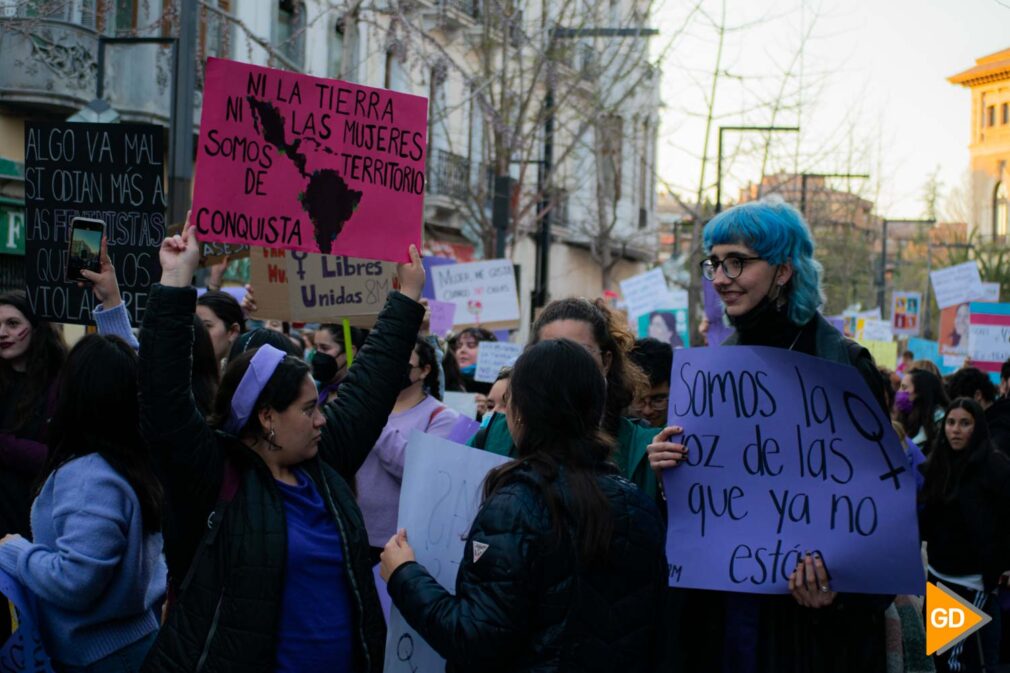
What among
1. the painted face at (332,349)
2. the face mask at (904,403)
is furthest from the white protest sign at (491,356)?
the painted face at (332,349)

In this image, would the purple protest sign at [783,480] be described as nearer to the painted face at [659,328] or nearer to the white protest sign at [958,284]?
the white protest sign at [958,284]

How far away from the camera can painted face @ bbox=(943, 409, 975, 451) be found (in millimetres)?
7996

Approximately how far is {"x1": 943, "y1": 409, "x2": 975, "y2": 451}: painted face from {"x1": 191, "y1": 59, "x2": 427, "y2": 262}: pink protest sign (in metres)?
4.49

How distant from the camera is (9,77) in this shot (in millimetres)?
17484

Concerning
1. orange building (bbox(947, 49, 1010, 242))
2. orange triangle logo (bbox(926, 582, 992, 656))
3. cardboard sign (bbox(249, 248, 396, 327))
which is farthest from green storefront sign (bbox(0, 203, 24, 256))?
orange building (bbox(947, 49, 1010, 242))

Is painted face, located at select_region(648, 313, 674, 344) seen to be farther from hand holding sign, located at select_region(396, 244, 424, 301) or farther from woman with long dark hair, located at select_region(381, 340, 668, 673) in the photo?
woman with long dark hair, located at select_region(381, 340, 668, 673)

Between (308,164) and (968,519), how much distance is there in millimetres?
4829

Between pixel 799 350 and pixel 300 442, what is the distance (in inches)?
52.2

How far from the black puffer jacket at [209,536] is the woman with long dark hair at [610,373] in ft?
2.81

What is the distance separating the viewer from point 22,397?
5.31 meters

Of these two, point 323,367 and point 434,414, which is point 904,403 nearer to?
point 323,367

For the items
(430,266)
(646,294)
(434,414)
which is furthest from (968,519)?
(646,294)

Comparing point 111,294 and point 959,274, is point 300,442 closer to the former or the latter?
point 111,294

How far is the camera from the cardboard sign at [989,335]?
12.6 metres
